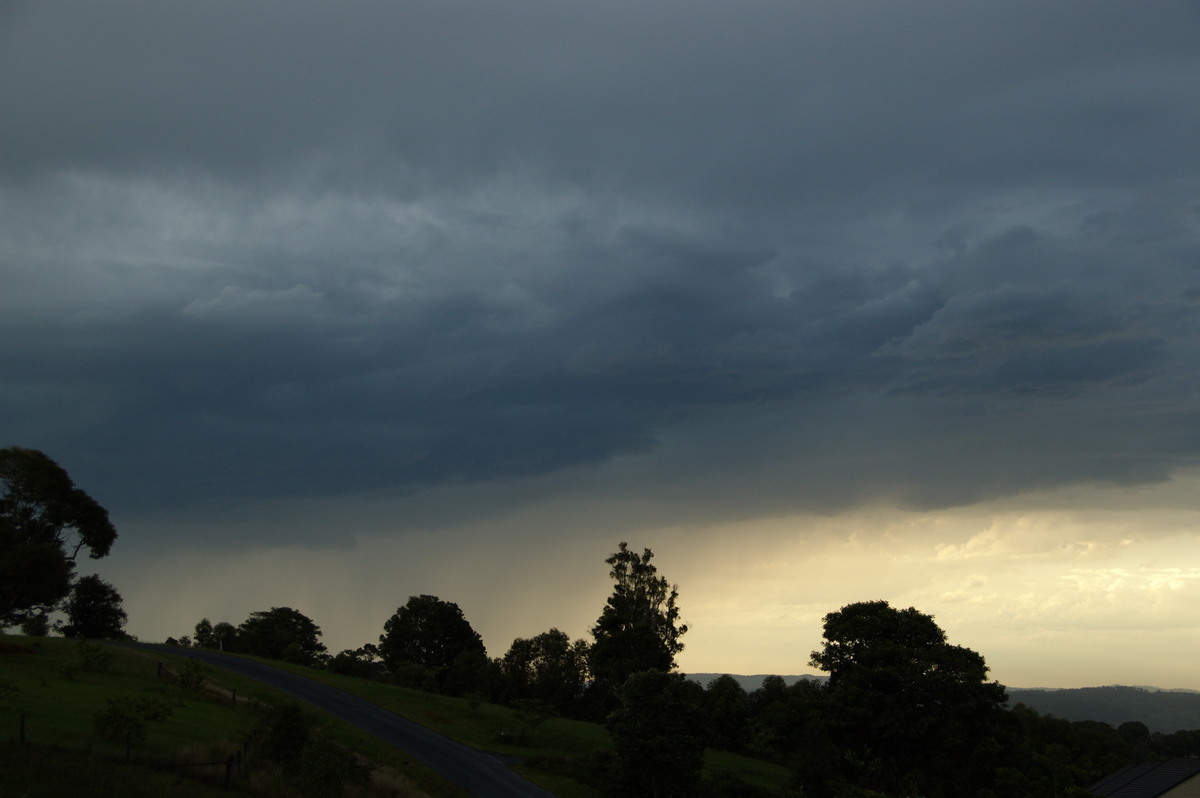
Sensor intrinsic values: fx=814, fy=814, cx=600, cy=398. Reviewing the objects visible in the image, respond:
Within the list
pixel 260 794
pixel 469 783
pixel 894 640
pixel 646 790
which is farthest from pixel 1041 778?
pixel 260 794

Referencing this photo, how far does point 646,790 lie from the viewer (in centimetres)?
4556

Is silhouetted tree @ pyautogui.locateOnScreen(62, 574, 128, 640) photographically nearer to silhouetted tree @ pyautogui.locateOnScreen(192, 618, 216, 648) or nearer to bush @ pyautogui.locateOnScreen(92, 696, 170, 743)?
silhouetted tree @ pyautogui.locateOnScreen(192, 618, 216, 648)

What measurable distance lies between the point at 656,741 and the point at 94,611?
9012 cm

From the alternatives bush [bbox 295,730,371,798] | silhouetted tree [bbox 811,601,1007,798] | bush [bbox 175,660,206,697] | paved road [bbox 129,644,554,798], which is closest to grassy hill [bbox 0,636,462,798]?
bush [bbox 175,660,206,697]

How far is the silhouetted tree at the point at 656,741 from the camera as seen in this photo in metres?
45.4

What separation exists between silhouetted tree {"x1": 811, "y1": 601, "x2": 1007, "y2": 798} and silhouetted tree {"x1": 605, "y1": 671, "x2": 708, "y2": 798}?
55.8 feet

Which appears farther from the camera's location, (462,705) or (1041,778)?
(462,705)

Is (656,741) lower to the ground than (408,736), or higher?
higher

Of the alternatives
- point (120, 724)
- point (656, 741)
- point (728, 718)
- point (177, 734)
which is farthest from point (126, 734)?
point (728, 718)

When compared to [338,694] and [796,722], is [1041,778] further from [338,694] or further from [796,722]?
[338,694]

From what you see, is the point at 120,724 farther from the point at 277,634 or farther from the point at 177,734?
the point at 277,634

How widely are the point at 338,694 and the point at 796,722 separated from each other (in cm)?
3842

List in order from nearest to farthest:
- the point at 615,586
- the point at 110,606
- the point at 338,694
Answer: the point at 338,694
the point at 615,586
the point at 110,606

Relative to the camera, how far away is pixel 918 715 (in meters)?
59.2
